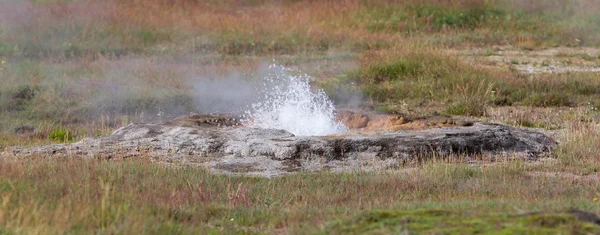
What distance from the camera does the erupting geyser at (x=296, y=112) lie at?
483 inches

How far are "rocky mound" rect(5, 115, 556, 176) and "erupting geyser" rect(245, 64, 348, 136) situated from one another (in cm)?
153

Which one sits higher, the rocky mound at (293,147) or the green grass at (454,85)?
the rocky mound at (293,147)

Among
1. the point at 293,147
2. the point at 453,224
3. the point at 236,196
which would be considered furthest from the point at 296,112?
the point at 453,224

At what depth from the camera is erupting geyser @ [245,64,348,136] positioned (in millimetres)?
12270

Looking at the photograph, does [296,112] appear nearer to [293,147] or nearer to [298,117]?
[298,117]

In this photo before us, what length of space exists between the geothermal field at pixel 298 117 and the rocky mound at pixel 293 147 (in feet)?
0.09

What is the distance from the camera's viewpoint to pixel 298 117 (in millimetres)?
12602

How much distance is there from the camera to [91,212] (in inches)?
246

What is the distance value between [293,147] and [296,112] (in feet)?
8.56

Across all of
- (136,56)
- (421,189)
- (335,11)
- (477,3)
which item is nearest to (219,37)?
(136,56)

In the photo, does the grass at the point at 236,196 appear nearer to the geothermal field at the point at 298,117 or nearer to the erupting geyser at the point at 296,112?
the geothermal field at the point at 298,117

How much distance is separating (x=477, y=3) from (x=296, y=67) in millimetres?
8162

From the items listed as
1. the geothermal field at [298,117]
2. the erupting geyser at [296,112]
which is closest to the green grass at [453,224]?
the geothermal field at [298,117]

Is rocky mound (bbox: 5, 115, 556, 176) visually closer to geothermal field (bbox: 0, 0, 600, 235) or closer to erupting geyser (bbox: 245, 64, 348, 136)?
geothermal field (bbox: 0, 0, 600, 235)
